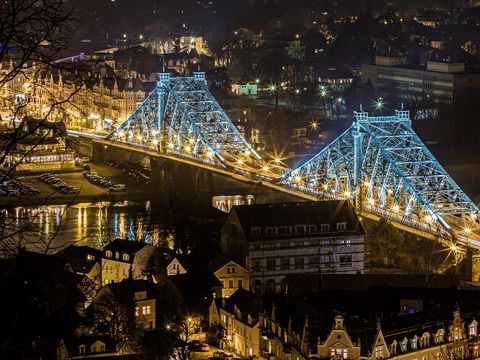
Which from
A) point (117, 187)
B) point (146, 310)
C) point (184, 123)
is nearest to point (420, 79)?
point (184, 123)

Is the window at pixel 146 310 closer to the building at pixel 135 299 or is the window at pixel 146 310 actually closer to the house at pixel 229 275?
the building at pixel 135 299

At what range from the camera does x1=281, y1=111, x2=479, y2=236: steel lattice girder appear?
93.2ft

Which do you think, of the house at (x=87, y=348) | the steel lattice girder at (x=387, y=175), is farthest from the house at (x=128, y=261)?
the steel lattice girder at (x=387, y=175)

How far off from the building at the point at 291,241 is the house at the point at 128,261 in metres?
1.60

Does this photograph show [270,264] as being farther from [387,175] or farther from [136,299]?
[387,175]

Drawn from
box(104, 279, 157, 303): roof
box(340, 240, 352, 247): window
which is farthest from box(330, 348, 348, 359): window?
box(340, 240, 352, 247): window

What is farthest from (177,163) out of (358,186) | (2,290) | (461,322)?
(2,290)

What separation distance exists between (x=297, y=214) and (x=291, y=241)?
0.89 metres

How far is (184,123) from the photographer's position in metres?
41.0

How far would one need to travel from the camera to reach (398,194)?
96.1ft

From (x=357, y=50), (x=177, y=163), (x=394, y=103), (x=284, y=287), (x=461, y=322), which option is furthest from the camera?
(x=357, y=50)

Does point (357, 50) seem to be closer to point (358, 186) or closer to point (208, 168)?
point (208, 168)

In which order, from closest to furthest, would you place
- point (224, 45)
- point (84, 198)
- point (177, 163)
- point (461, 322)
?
1. point (461, 322)
2. point (84, 198)
3. point (177, 163)
4. point (224, 45)

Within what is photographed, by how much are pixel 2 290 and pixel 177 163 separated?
33.2 meters
